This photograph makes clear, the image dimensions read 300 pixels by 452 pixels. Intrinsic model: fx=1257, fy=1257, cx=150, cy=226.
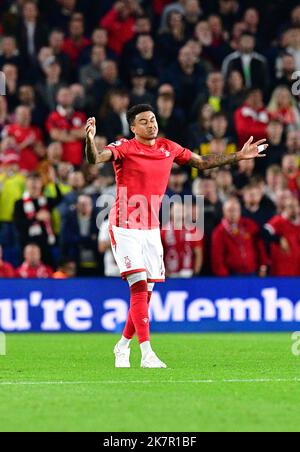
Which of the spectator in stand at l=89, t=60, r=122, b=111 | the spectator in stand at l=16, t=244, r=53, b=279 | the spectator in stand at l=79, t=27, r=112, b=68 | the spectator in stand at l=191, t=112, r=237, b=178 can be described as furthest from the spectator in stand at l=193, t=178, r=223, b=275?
the spectator in stand at l=79, t=27, r=112, b=68

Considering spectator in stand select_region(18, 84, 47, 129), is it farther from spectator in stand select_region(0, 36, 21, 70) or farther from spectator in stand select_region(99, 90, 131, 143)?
spectator in stand select_region(99, 90, 131, 143)

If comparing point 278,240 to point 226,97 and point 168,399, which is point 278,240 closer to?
point 226,97

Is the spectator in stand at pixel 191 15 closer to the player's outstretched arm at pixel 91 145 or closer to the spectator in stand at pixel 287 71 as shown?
the spectator in stand at pixel 287 71

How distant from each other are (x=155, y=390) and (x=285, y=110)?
11.4m

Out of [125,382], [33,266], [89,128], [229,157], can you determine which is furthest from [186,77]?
[125,382]

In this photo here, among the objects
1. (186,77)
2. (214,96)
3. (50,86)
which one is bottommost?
(214,96)

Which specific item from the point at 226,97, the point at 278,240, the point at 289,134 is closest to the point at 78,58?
the point at 226,97

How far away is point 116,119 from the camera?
19906 millimetres

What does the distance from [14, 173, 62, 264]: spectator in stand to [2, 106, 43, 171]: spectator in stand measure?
155 cm

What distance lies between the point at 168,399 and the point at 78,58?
43.0 ft

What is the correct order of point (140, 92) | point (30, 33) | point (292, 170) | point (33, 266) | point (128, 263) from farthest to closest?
point (30, 33) < point (140, 92) < point (292, 170) < point (33, 266) < point (128, 263)

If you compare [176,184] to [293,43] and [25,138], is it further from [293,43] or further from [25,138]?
[293,43]

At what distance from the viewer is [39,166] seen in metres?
19.0

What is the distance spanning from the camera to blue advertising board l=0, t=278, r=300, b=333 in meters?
17.1
